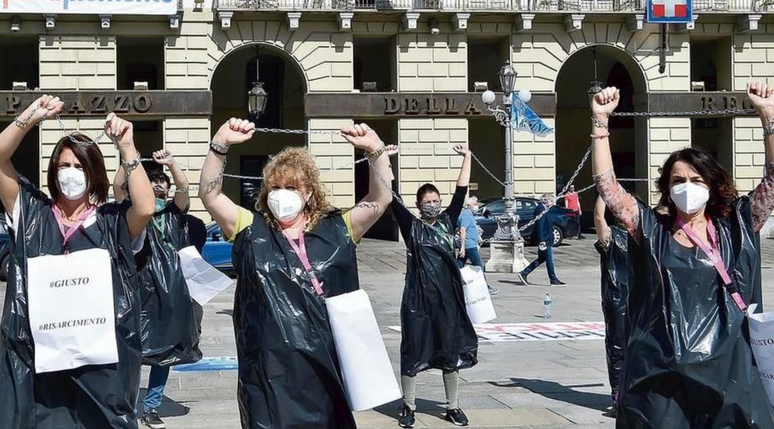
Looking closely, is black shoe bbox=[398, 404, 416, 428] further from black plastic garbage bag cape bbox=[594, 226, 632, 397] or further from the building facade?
the building facade

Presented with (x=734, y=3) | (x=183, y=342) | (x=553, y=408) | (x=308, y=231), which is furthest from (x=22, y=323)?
(x=734, y=3)

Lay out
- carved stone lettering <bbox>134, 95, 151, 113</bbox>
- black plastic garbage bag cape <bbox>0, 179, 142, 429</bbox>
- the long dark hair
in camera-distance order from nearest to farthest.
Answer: black plastic garbage bag cape <bbox>0, 179, 142, 429</bbox> → the long dark hair → carved stone lettering <bbox>134, 95, 151, 113</bbox>

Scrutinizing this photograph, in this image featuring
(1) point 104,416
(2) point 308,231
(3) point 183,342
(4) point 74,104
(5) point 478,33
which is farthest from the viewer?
(5) point 478,33

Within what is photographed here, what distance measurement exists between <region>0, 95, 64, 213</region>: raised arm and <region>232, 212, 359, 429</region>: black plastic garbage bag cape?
3.18 feet

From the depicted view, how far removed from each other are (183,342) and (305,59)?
2527cm

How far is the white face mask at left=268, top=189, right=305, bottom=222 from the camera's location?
186 inches

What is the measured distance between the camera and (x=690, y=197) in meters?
4.69

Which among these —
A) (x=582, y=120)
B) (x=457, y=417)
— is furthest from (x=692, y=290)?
(x=582, y=120)

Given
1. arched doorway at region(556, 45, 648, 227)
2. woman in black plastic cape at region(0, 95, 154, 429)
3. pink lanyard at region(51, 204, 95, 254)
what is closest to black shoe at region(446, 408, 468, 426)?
woman in black plastic cape at region(0, 95, 154, 429)

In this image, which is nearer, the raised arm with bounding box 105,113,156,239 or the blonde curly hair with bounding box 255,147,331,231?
the raised arm with bounding box 105,113,156,239

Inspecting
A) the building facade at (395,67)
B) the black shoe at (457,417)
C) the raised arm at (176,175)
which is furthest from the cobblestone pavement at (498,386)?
the building facade at (395,67)

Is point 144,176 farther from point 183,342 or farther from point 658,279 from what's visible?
point 183,342

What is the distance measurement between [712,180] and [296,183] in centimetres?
182

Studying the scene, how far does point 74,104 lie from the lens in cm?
3108
